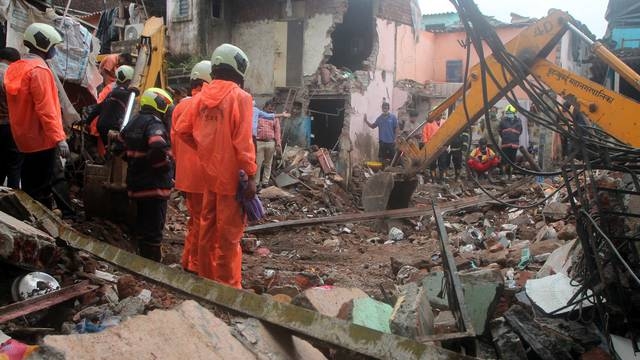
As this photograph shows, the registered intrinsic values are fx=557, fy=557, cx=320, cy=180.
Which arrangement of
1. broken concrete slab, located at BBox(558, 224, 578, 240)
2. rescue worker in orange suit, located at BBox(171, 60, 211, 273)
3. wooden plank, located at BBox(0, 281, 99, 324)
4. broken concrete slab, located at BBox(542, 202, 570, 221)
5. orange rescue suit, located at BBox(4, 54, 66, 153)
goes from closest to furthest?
wooden plank, located at BBox(0, 281, 99, 324), rescue worker in orange suit, located at BBox(171, 60, 211, 273), orange rescue suit, located at BBox(4, 54, 66, 153), broken concrete slab, located at BBox(558, 224, 578, 240), broken concrete slab, located at BBox(542, 202, 570, 221)

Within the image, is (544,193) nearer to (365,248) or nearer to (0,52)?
(365,248)

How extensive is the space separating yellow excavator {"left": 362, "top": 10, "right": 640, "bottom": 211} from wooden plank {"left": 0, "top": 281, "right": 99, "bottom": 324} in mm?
2500

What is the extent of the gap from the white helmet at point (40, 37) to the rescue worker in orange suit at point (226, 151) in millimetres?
1860

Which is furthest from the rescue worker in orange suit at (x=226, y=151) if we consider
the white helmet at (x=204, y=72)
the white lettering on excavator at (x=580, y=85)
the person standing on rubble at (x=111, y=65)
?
the person standing on rubble at (x=111, y=65)

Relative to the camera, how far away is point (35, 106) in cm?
467

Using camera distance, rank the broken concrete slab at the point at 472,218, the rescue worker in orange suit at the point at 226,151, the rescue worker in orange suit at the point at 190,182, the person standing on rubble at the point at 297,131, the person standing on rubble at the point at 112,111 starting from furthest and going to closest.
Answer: the person standing on rubble at the point at 297,131 → the broken concrete slab at the point at 472,218 → the person standing on rubble at the point at 112,111 → the rescue worker in orange suit at the point at 190,182 → the rescue worker in orange suit at the point at 226,151

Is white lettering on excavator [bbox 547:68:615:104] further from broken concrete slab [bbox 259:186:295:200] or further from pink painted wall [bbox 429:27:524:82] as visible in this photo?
pink painted wall [bbox 429:27:524:82]

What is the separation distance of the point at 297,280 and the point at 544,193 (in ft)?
21.4

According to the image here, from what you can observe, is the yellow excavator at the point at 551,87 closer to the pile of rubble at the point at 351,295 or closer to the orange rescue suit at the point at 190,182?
the pile of rubble at the point at 351,295

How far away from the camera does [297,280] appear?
4.68 metres

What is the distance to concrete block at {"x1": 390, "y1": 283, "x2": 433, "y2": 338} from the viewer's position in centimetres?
258

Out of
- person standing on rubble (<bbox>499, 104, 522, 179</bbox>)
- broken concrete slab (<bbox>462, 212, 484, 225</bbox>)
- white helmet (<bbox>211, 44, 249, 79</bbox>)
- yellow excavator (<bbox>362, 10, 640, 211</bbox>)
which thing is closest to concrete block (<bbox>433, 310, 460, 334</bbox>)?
yellow excavator (<bbox>362, 10, 640, 211</bbox>)

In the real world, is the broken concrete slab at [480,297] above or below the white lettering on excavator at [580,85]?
below

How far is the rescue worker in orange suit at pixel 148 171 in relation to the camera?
14.5 ft
